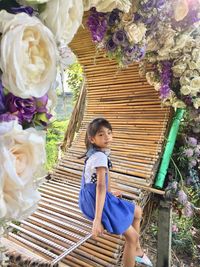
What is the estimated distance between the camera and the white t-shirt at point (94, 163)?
5.26 feet

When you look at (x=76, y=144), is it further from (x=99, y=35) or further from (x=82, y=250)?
(x=99, y=35)

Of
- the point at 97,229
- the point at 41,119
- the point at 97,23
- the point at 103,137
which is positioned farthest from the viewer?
the point at 103,137

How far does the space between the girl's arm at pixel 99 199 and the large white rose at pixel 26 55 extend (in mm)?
1024

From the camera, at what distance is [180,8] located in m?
1.22

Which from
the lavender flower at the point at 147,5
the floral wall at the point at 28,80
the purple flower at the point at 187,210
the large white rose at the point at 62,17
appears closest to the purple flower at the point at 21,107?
the floral wall at the point at 28,80

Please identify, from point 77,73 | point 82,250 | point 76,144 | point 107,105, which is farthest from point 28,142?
point 77,73

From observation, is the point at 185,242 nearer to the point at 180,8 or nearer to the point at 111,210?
the point at 111,210

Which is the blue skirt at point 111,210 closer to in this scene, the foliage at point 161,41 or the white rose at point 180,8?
the foliage at point 161,41

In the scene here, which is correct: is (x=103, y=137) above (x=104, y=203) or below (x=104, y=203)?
above

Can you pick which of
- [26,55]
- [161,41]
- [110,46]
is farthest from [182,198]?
[26,55]

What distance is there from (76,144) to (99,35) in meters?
1.28

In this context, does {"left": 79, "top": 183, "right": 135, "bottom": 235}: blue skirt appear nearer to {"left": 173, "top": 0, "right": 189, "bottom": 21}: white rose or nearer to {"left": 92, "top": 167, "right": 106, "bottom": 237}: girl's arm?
{"left": 92, "top": 167, "right": 106, "bottom": 237}: girl's arm

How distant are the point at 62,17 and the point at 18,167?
0.93 feet

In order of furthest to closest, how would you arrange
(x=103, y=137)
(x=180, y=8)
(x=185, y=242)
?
(x=185, y=242) < (x=103, y=137) < (x=180, y=8)
